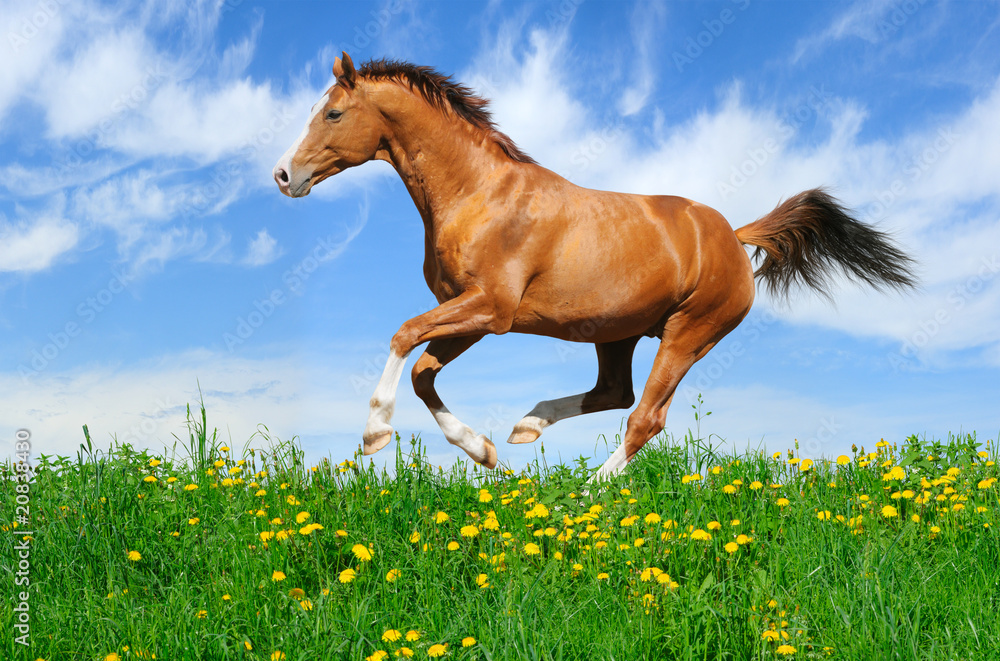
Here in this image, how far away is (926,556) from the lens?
440 centimetres

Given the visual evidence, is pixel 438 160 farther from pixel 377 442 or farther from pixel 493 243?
pixel 377 442

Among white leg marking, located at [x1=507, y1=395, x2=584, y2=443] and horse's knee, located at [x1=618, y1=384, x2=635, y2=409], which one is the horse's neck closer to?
white leg marking, located at [x1=507, y1=395, x2=584, y2=443]

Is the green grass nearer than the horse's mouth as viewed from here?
Yes

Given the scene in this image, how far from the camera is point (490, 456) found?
5582 mm

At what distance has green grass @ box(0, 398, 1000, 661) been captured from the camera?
10.6 feet

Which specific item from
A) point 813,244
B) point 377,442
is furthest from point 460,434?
point 813,244

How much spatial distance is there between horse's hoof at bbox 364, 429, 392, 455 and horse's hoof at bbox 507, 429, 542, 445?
1408 mm

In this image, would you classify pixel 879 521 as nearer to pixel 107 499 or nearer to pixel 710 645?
pixel 710 645

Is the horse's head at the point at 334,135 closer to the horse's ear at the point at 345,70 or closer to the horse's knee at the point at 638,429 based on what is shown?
the horse's ear at the point at 345,70

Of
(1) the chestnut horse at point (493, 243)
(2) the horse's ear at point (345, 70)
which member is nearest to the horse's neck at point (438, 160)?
(1) the chestnut horse at point (493, 243)

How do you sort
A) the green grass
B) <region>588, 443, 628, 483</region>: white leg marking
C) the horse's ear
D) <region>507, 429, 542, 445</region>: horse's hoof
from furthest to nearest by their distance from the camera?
1. <region>507, 429, 542, 445</region>: horse's hoof
2. <region>588, 443, 628, 483</region>: white leg marking
3. the horse's ear
4. the green grass

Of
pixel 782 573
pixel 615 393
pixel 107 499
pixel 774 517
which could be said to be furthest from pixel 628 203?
pixel 107 499

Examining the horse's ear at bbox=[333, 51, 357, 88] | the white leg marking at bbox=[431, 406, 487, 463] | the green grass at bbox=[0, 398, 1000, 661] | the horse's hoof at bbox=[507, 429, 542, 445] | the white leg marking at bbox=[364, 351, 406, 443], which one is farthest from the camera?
the horse's hoof at bbox=[507, 429, 542, 445]

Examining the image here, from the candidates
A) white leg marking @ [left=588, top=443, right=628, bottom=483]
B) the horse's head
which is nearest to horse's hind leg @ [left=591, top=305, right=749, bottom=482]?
white leg marking @ [left=588, top=443, right=628, bottom=483]
